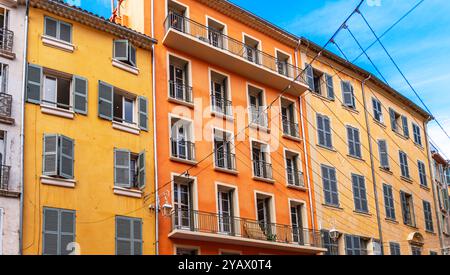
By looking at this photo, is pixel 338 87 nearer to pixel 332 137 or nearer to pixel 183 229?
pixel 332 137

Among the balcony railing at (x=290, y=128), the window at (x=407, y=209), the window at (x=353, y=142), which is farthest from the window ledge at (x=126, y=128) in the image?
the window at (x=407, y=209)

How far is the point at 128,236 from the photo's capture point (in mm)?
22953

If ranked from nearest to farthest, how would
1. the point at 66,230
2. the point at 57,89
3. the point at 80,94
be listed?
the point at 66,230 < the point at 57,89 < the point at 80,94

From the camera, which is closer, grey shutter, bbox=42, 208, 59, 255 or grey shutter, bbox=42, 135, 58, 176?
grey shutter, bbox=42, 208, 59, 255

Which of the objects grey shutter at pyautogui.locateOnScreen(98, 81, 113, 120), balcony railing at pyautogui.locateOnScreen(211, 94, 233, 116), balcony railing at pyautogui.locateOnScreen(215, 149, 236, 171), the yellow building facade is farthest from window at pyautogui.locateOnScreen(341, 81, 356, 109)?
grey shutter at pyautogui.locateOnScreen(98, 81, 113, 120)

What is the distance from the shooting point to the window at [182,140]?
26078 mm

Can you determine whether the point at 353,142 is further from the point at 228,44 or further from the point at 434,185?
the point at 434,185

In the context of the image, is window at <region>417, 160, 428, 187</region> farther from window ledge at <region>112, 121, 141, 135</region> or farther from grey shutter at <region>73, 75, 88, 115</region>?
grey shutter at <region>73, 75, 88, 115</region>

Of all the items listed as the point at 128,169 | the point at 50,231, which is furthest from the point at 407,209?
the point at 50,231

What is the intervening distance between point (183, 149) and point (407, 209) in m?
17.0

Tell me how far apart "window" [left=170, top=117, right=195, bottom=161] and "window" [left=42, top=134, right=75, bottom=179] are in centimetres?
495

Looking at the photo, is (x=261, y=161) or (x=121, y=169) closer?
(x=121, y=169)

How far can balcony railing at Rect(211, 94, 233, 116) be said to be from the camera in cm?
2823

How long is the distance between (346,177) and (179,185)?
35.5ft
